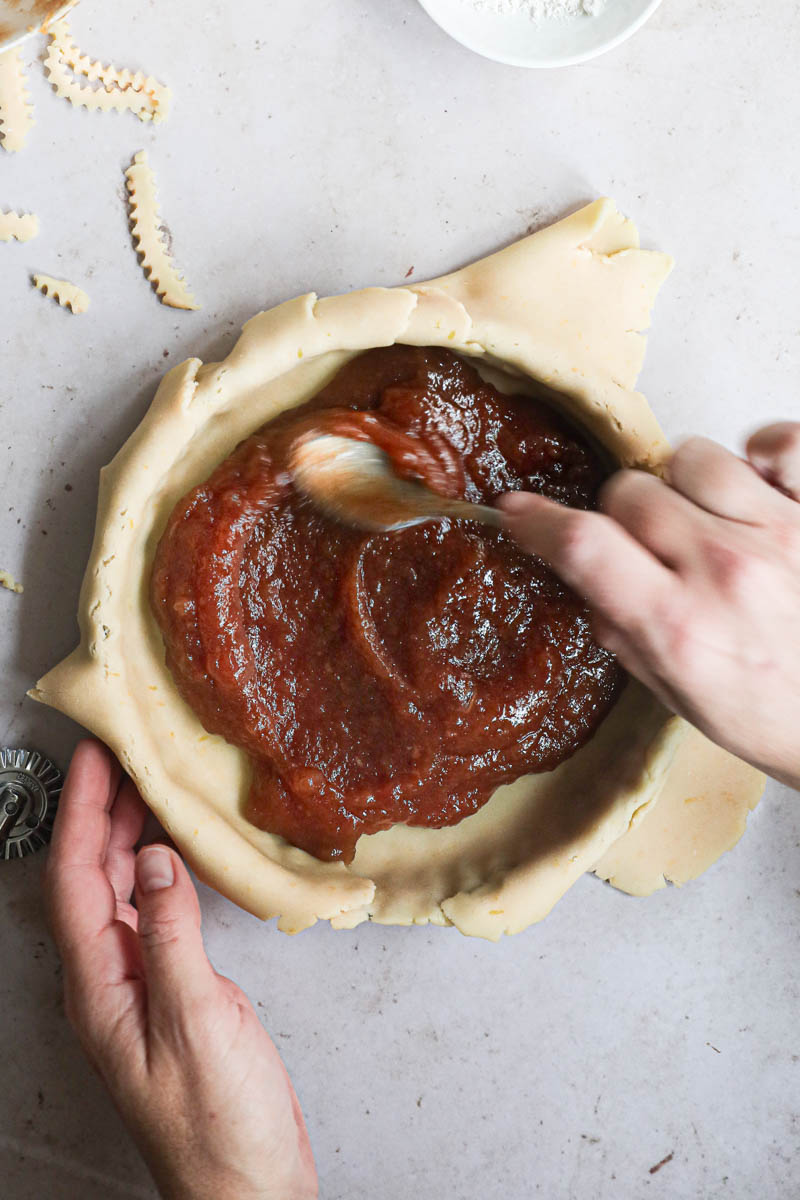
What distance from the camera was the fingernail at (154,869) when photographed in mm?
1540

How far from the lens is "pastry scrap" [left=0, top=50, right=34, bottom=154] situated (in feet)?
5.70

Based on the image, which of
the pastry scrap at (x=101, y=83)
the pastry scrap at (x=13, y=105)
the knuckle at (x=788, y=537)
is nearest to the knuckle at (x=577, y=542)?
the knuckle at (x=788, y=537)

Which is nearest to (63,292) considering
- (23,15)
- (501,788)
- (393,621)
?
(23,15)

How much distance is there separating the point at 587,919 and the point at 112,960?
101 centimetres

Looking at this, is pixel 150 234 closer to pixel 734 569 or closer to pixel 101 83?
pixel 101 83

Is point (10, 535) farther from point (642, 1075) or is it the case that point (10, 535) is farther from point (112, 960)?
point (642, 1075)

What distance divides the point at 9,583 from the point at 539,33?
151cm

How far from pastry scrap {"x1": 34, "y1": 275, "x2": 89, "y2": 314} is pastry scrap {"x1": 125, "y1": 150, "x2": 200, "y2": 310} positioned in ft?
0.46

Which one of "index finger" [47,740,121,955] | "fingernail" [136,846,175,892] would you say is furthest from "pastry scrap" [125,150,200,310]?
"fingernail" [136,846,175,892]

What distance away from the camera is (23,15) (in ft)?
4.83

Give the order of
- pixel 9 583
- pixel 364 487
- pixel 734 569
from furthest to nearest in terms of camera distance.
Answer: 1. pixel 9 583
2. pixel 364 487
3. pixel 734 569

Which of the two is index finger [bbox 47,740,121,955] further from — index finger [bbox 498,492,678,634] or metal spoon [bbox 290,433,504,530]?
index finger [bbox 498,492,678,634]

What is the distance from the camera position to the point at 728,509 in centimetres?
133

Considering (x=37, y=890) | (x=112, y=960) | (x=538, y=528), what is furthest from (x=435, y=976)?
Result: (x=538, y=528)
